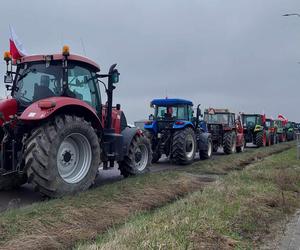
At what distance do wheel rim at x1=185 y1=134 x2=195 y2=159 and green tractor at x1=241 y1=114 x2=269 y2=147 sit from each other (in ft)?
43.8

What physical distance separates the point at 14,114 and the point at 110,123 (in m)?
2.10

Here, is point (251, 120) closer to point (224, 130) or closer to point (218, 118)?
point (218, 118)

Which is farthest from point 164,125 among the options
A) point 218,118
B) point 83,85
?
point 83,85

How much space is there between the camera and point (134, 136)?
32.3ft

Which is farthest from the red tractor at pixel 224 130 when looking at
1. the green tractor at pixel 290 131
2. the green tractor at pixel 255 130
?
the green tractor at pixel 290 131

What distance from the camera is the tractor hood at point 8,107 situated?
7.66 meters

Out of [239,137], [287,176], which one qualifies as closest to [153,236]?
[287,176]

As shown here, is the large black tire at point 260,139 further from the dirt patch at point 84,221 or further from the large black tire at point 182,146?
the dirt patch at point 84,221

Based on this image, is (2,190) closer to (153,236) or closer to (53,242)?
(53,242)

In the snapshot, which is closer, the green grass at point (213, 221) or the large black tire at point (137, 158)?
the green grass at point (213, 221)

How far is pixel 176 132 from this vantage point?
1480 cm

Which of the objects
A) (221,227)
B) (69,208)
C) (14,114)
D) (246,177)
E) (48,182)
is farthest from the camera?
(246,177)

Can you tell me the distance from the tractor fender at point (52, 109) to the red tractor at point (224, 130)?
43.2 ft

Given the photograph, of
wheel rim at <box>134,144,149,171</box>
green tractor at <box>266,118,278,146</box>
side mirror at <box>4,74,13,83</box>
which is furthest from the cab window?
green tractor at <box>266,118,278,146</box>
